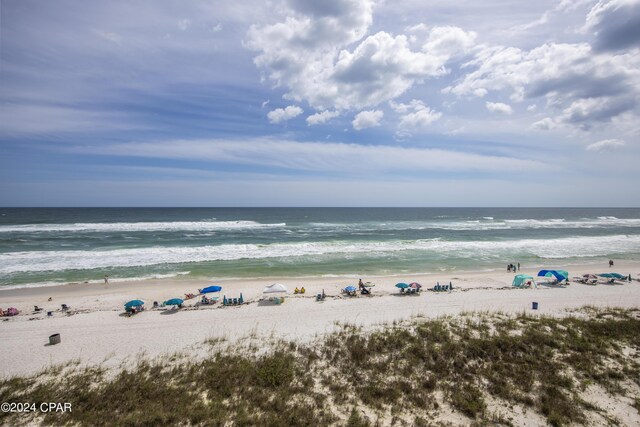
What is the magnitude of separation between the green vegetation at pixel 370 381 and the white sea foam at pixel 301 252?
1995cm

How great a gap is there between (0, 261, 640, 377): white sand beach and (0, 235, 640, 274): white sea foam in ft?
24.8

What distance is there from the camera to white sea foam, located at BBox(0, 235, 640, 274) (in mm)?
26625

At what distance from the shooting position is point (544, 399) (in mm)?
6984

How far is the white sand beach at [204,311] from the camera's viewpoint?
10.9 m

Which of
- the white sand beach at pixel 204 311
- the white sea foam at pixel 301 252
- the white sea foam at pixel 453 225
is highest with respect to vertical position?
the white sea foam at pixel 453 225

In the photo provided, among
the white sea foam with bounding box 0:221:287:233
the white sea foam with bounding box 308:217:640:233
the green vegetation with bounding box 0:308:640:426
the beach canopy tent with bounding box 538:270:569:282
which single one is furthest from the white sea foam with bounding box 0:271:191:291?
the white sea foam with bounding box 308:217:640:233

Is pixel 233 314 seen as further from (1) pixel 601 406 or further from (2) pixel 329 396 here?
(1) pixel 601 406

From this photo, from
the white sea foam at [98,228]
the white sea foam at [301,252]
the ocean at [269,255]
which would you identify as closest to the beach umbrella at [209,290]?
the ocean at [269,255]

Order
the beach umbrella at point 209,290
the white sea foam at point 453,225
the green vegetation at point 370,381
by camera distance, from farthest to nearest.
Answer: the white sea foam at point 453,225 → the beach umbrella at point 209,290 → the green vegetation at point 370,381

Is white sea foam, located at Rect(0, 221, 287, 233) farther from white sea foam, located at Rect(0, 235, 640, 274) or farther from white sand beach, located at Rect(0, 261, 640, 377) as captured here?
white sand beach, located at Rect(0, 261, 640, 377)

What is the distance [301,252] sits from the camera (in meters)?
33.0

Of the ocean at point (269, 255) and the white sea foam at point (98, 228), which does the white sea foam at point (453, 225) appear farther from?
the white sea foam at point (98, 228)

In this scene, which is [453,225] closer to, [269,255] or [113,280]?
[269,255]

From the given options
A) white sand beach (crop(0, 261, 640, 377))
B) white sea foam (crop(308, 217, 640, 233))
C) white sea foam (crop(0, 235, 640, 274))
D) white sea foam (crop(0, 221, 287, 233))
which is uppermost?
white sea foam (crop(0, 221, 287, 233))
